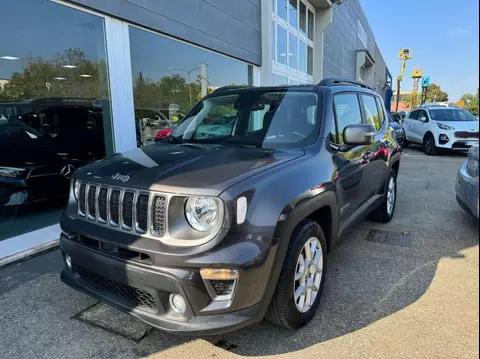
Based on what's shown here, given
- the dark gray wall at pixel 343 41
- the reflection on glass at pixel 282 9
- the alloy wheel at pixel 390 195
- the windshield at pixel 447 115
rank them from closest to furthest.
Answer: the alloy wheel at pixel 390 195, the reflection on glass at pixel 282 9, the windshield at pixel 447 115, the dark gray wall at pixel 343 41

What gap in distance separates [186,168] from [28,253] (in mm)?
2742

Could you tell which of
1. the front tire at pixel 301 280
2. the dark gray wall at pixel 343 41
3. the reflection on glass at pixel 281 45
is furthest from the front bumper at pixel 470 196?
the dark gray wall at pixel 343 41

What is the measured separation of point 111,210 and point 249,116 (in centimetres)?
173

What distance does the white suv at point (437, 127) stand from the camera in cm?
1188

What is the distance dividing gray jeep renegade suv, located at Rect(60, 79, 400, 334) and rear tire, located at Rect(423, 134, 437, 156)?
36.3 feet

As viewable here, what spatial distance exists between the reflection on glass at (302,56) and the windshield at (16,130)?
34.7ft

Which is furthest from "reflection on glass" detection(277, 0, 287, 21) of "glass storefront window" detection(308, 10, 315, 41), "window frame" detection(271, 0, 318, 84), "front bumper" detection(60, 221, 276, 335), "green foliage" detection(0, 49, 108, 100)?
"front bumper" detection(60, 221, 276, 335)

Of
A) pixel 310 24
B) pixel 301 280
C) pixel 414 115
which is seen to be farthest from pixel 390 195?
pixel 310 24

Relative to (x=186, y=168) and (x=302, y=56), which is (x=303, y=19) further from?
(x=186, y=168)

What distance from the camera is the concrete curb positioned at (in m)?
3.87

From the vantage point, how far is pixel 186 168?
2436 mm

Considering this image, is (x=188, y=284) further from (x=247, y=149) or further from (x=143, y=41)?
(x=143, y=41)

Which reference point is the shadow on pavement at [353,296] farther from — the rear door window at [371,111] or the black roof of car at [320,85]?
the black roof of car at [320,85]

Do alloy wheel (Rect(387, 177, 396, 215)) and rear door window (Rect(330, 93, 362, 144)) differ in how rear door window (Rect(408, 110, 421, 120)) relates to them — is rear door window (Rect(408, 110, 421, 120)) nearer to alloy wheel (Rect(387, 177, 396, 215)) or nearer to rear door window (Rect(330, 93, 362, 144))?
alloy wheel (Rect(387, 177, 396, 215))
